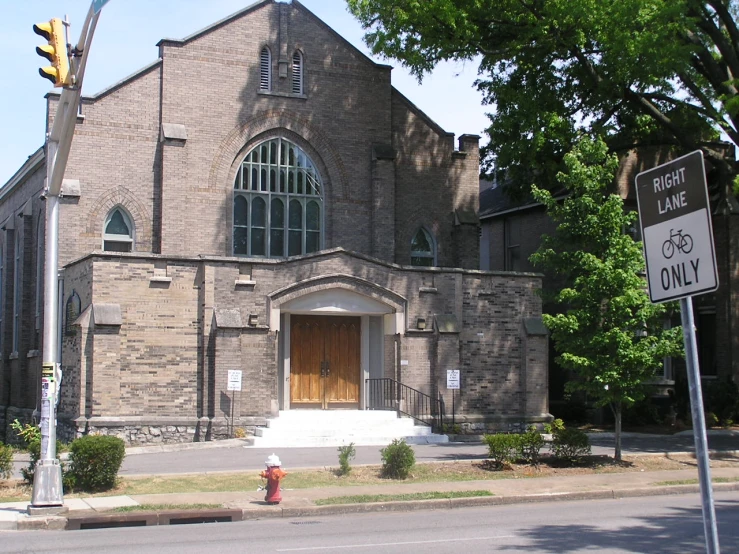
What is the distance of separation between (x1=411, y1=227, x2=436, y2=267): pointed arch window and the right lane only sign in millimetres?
24688

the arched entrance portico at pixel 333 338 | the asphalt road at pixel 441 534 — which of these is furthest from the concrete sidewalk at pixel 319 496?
the arched entrance portico at pixel 333 338

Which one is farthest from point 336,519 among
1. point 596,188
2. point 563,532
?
point 596,188

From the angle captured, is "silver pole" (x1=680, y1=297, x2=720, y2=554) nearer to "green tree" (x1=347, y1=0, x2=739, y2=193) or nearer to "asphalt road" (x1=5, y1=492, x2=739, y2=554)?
"asphalt road" (x1=5, y1=492, x2=739, y2=554)

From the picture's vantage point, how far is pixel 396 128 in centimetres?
3034

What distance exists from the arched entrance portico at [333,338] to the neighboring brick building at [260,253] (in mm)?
49

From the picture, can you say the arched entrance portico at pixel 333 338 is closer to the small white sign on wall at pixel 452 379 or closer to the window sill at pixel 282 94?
the small white sign on wall at pixel 452 379

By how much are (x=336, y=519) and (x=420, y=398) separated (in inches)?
470

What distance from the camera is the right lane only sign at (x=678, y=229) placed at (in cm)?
509

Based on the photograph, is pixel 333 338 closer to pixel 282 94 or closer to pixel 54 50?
pixel 282 94

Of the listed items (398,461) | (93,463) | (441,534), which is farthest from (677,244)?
(93,463)

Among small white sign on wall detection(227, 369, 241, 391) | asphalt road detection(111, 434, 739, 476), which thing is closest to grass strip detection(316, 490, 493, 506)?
asphalt road detection(111, 434, 739, 476)

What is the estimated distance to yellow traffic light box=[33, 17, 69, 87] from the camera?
1202 cm

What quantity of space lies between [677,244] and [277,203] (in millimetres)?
24065

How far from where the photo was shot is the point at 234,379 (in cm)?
2339
